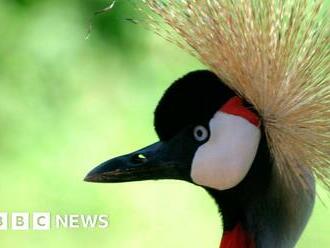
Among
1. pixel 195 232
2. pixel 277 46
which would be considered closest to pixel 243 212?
pixel 277 46

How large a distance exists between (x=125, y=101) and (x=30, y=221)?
0.43 meters

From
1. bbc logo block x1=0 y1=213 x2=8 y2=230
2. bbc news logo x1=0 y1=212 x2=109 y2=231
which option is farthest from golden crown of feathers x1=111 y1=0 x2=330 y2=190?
bbc logo block x1=0 y1=213 x2=8 y2=230

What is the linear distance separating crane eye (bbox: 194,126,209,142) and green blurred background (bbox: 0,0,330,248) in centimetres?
84

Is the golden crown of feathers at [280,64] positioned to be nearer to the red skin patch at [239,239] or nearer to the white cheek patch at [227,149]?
the white cheek patch at [227,149]

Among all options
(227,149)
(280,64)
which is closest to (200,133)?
(227,149)

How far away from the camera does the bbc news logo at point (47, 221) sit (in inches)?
100

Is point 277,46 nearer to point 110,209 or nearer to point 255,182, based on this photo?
point 255,182

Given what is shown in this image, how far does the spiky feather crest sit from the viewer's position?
1.55m

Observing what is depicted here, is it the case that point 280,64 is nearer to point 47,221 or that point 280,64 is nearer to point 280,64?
point 280,64

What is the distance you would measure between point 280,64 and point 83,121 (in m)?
1.14

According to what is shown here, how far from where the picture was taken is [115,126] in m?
2.57

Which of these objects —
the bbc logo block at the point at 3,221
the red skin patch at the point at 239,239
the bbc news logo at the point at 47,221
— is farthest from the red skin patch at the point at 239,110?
the bbc logo block at the point at 3,221

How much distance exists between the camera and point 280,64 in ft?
5.09

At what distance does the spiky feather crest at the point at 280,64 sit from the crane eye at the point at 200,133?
9 centimetres
